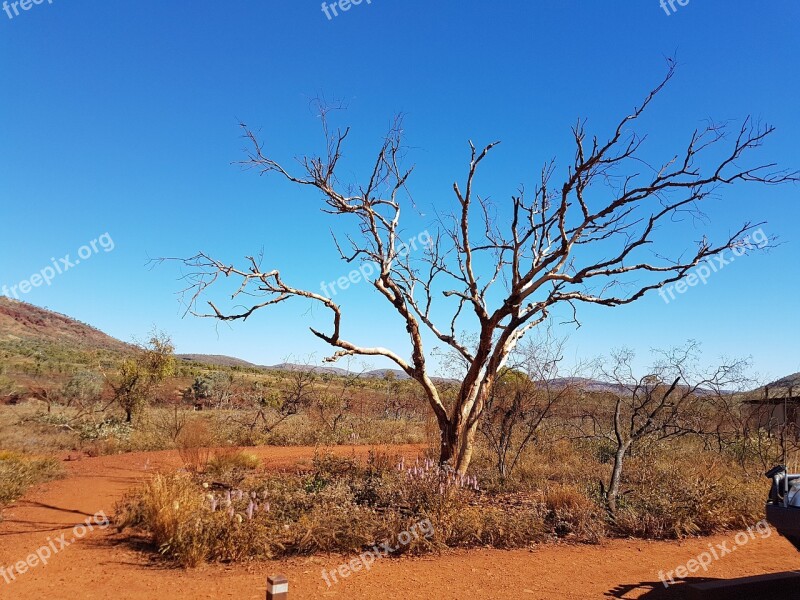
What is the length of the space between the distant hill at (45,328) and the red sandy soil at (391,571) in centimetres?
5497

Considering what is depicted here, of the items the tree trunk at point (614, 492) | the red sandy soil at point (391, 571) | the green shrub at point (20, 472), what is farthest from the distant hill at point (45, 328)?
the tree trunk at point (614, 492)

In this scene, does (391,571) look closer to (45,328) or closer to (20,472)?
(20,472)

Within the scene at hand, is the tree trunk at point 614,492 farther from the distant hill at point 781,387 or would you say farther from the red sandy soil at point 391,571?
the distant hill at point 781,387

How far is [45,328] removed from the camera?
6600 centimetres

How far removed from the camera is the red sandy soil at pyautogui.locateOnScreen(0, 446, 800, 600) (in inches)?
214

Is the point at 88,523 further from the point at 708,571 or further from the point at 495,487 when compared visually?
the point at 708,571

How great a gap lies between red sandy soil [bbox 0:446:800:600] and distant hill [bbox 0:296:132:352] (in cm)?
5497

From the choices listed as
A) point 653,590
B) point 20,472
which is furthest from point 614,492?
point 20,472

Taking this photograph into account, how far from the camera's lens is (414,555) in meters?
6.67

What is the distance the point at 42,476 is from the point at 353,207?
750 cm

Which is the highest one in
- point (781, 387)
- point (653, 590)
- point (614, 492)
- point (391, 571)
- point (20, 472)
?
point (781, 387)

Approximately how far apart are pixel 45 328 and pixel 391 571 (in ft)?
241

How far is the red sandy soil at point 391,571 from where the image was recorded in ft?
17.9

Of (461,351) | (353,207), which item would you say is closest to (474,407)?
(461,351)
